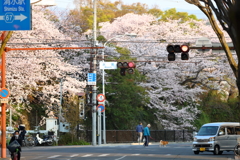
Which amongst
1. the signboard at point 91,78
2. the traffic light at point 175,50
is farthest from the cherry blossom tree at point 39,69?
the traffic light at point 175,50

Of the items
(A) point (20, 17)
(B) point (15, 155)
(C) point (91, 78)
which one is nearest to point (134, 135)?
(C) point (91, 78)

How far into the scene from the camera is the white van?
86.1 feet

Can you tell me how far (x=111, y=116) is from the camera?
48.0 metres

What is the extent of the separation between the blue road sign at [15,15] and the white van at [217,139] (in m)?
12.2

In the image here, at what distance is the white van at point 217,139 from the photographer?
1033 inches

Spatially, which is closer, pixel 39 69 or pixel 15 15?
pixel 15 15

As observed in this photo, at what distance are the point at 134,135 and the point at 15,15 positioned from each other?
97.9 feet

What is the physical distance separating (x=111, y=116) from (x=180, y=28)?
49.6 feet

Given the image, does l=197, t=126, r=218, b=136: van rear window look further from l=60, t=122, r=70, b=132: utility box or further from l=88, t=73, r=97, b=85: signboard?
l=60, t=122, r=70, b=132: utility box

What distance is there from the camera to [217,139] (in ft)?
86.3

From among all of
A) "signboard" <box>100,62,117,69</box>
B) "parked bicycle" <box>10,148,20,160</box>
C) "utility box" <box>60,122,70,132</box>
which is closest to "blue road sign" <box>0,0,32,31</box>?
"parked bicycle" <box>10,148,20,160</box>

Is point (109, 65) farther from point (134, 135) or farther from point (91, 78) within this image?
point (134, 135)

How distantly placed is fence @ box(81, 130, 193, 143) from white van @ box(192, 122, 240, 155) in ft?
61.5

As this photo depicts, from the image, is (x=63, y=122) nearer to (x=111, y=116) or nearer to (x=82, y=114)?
(x=82, y=114)
